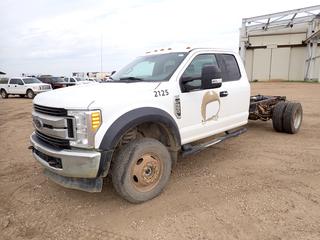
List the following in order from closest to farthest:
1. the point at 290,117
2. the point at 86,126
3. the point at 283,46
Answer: the point at 86,126 → the point at 290,117 → the point at 283,46

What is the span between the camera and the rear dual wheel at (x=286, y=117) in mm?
6711

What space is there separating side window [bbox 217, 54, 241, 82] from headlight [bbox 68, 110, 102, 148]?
258 cm

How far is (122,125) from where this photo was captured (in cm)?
314

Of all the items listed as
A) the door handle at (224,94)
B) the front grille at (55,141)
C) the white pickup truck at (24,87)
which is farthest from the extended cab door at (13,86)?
the door handle at (224,94)

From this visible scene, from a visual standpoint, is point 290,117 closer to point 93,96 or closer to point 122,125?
point 122,125

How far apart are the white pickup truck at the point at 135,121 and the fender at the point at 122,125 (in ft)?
0.04

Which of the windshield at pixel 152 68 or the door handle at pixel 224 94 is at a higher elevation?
the windshield at pixel 152 68

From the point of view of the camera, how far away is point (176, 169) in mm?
4691

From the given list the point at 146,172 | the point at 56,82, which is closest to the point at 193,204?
the point at 146,172

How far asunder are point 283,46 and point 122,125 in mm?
33445

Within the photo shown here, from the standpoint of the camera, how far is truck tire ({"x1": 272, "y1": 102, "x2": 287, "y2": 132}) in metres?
6.84

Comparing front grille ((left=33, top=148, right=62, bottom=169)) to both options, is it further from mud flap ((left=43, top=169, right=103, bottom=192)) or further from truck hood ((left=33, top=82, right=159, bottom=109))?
truck hood ((left=33, top=82, right=159, bottom=109))

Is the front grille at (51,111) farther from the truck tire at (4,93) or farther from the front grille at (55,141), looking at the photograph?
the truck tire at (4,93)

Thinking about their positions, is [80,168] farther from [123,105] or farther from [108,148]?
[123,105]
